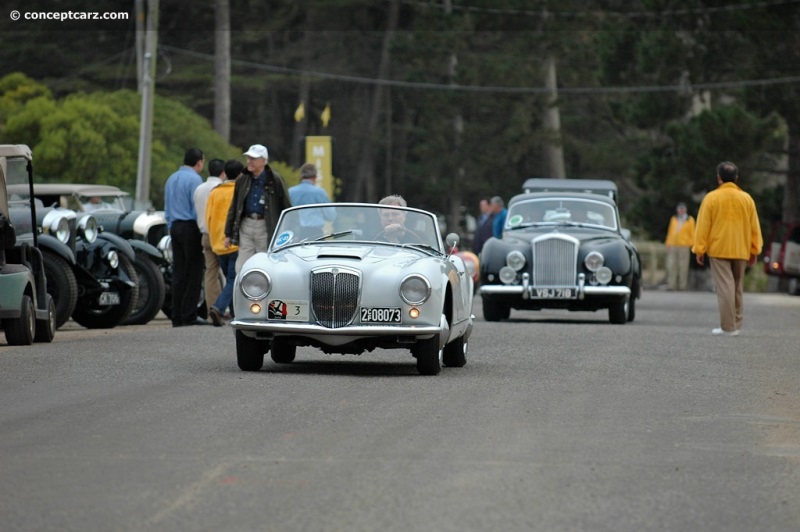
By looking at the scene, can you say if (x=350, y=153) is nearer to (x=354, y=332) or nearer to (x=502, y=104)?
(x=502, y=104)

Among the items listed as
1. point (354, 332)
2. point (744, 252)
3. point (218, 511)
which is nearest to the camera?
point (218, 511)

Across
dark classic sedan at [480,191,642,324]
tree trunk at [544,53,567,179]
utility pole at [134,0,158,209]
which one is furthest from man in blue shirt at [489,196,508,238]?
tree trunk at [544,53,567,179]

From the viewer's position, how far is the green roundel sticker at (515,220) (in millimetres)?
24078

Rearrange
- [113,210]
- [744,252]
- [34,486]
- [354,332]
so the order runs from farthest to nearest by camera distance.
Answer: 1. [113,210]
2. [744,252]
3. [354,332]
4. [34,486]

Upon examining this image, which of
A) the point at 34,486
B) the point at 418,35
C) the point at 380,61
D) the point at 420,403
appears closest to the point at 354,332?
the point at 420,403

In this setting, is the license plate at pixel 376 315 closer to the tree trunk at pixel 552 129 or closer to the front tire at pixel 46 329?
the front tire at pixel 46 329

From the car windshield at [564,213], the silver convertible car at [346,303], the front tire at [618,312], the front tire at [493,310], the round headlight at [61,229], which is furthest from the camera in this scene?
the car windshield at [564,213]

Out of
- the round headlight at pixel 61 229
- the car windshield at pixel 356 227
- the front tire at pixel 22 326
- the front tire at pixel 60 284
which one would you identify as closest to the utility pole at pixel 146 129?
the round headlight at pixel 61 229

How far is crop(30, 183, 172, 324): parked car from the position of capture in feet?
66.0

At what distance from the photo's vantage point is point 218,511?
22.7 feet

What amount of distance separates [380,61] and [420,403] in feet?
211

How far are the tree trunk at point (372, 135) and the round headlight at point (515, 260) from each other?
1964 inches

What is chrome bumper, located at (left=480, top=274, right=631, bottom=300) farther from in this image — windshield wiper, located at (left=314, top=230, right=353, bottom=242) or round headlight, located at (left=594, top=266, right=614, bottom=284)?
windshield wiper, located at (left=314, top=230, right=353, bottom=242)

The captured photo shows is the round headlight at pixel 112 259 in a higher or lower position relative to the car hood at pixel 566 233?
lower
